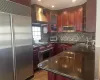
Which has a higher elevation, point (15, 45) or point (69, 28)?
point (69, 28)

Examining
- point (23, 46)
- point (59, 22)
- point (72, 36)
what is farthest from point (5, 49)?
point (72, 36)

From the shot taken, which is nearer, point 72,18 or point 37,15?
point 37,15

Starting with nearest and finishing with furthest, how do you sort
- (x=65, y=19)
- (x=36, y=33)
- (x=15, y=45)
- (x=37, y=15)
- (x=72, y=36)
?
(x=15, y=45)
(x=37, y=15)
(x=36, y=33)
(x=65, y=19)
(x=72, y=36)

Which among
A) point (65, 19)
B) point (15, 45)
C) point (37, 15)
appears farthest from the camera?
point (65, 19)

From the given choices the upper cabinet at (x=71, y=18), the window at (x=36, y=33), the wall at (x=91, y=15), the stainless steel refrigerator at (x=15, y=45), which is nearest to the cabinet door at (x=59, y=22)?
the upper cabinet at (x=71, y=18)

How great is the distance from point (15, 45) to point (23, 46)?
0.29 m

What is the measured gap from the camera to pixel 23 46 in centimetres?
276

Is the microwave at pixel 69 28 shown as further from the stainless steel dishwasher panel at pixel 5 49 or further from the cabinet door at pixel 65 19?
the stainless steel dishwasher panel at pixel 5 49

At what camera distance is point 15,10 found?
2520mm

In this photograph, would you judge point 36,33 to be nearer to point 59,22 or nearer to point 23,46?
point 59,22

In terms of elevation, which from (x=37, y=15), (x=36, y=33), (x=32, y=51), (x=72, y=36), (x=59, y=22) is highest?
(x=37, y=15)

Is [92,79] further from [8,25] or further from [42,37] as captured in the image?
[42,37]

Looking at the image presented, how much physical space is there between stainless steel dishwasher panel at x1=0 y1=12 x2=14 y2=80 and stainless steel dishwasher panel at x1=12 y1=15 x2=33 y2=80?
178 millimetres

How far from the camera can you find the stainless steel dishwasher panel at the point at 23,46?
2.57m
